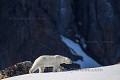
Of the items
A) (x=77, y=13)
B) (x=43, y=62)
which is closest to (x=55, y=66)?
(x=43, y=62)

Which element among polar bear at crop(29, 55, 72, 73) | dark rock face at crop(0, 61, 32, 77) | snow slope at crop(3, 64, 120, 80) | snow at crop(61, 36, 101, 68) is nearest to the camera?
snow slope at crop(3, 64, 120, 80)

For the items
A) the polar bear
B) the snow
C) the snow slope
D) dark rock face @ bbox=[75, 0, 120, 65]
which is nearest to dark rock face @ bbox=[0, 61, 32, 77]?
the polar bear

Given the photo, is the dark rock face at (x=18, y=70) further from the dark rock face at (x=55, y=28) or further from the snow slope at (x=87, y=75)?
the dark rock face at (x=55, y=28)

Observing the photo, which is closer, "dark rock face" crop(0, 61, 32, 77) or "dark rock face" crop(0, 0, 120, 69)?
"dark rock face" crop(0, 61, 32, 77)

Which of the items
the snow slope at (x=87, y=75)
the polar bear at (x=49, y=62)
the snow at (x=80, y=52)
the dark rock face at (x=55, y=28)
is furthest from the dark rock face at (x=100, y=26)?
the snow slope at (x=87, y=75)

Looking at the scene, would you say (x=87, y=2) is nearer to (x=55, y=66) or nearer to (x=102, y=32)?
(x=102, y=32)

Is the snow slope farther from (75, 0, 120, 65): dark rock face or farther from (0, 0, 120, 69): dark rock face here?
(75, 0, 120, 65): dark rock face

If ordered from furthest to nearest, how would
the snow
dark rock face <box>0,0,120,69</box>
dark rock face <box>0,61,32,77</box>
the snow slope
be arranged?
the snow → dark rock face <box>0,0,120,69</box> → dark rock face <box>0,61,32,77</box> → the snow slope

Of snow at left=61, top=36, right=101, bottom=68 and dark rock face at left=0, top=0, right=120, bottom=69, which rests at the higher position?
dark rock face at left=0, top=0, right=120, bottom=69

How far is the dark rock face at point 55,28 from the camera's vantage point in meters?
69.2

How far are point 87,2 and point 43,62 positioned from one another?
63.3m

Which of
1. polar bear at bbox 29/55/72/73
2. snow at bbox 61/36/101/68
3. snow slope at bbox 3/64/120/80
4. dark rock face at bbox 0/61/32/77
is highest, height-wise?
snow slope at bbox 3/64/120/80

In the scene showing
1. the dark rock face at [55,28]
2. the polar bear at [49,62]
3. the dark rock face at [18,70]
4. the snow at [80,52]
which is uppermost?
the polar bear at [49,62]

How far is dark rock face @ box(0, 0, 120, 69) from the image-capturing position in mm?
69250
